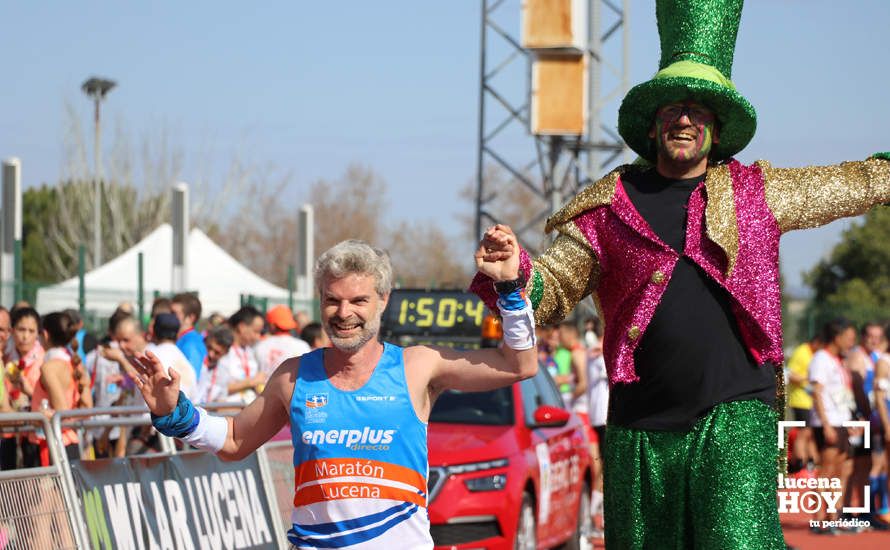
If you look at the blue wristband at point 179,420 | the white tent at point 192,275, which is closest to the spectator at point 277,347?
the blue wristband at point 179,420

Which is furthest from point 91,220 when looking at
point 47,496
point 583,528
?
point 47,496

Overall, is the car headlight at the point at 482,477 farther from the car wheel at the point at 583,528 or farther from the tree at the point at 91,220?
the tree at the point at 91,220

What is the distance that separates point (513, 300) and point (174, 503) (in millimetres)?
4439

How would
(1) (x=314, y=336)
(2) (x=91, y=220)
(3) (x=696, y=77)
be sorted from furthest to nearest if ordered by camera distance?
(2) (x=91, y=220) < (1) (x=314, y=336) < (3) (x=696, y=77)

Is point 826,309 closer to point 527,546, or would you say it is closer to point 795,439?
point 795,439

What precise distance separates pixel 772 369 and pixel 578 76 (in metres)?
15.6

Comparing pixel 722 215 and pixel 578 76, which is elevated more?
pixel 578 76

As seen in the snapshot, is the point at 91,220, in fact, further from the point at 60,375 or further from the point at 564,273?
the point at 564,273

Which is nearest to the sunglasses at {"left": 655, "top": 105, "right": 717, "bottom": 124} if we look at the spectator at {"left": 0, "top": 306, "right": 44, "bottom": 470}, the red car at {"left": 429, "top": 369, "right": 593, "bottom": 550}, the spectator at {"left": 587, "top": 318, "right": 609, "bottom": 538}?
the red car at {"left": 429, "top": 369, "right": 593, "bottom": 550}

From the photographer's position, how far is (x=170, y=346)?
10.8 meters

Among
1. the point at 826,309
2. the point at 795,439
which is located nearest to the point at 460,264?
the point at 826,309

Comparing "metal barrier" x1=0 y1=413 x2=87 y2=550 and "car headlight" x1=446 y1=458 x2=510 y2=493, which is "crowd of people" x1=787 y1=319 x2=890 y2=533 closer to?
"car headlight" x1=446 y1=458 x2=510 y2=493

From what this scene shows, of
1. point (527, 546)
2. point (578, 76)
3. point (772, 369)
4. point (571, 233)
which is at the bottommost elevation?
point (527, 546)

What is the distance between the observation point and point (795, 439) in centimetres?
1545
